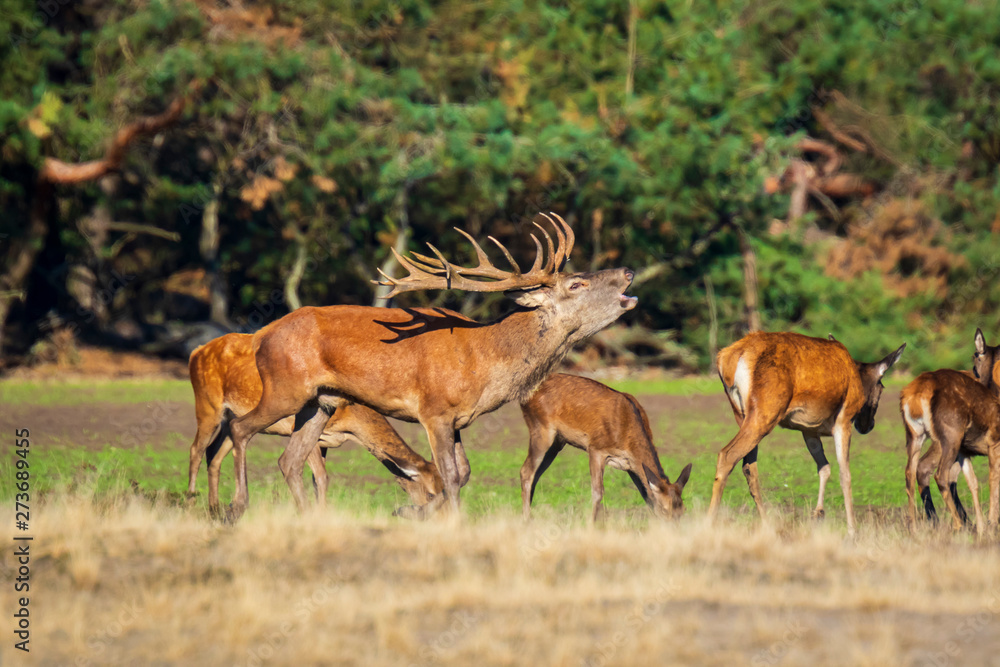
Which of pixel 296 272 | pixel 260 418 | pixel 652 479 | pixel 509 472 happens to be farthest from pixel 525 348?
pixel 296 272

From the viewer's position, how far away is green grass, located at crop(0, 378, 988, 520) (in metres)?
12.6

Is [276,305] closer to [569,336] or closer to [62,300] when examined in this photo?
[62,300]

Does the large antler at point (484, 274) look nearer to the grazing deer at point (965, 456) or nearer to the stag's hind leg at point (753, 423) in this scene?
the stag's hind leg at point (753, 423)

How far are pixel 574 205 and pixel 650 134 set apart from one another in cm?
229

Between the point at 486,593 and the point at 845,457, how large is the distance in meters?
5.07

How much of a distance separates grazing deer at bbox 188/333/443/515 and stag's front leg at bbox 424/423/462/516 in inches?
35.2

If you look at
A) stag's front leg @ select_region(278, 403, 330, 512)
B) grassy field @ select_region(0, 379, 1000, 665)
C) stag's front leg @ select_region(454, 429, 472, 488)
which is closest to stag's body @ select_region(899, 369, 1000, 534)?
grassy field @ select_region(0, 379, 1000, 665)

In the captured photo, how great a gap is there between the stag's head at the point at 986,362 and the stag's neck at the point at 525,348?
447 cm

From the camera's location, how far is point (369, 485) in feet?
46.3

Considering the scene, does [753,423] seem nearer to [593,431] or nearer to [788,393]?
[788,393]

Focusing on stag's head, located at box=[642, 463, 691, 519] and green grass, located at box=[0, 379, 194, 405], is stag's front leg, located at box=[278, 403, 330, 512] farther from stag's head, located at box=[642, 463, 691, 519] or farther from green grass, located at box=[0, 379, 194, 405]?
green grass, located at box=[0, 379, 194, 405]

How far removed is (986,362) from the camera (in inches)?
492

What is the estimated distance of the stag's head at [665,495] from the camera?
11.2 metres

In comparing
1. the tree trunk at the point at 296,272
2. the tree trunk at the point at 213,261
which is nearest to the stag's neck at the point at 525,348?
the tree trunk at the point at 296,272
